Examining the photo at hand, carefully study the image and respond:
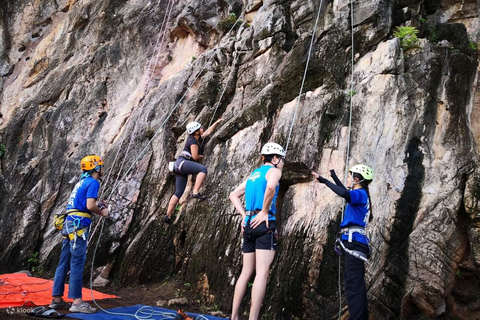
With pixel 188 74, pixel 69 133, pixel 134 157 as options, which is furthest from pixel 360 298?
pixel 69 133

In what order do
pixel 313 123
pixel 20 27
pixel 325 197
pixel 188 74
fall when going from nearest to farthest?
1. pixel 325 197
2. pixel 313 123
3. pixel 188 74
4. pixel 20 27

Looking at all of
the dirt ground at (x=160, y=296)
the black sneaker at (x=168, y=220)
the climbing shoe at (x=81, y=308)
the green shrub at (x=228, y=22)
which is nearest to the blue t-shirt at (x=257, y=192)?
the dirt ground at (x=160, y=296)

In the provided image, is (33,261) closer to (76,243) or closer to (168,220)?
(168,220)

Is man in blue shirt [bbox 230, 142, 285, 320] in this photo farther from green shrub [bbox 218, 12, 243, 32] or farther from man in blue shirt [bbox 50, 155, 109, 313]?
green shrub [bbox 218, 12, 243, 32]

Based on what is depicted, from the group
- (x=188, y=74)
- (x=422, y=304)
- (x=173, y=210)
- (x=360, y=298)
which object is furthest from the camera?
(x=188, y=74)

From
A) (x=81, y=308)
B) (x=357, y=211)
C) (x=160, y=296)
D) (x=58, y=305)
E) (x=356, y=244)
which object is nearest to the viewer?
(x=356, y=244)

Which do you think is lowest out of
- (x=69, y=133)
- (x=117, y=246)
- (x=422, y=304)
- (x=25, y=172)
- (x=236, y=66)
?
(x=422, y=304)

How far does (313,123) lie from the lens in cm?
877

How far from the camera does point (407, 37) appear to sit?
935cm

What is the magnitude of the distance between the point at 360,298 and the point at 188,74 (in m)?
9.38

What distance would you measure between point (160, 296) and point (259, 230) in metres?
4.18

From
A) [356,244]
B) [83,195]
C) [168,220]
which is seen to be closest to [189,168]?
[168,220]

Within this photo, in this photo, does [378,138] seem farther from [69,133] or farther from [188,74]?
[69,133]

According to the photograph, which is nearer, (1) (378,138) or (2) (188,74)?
(1) (378,138)
